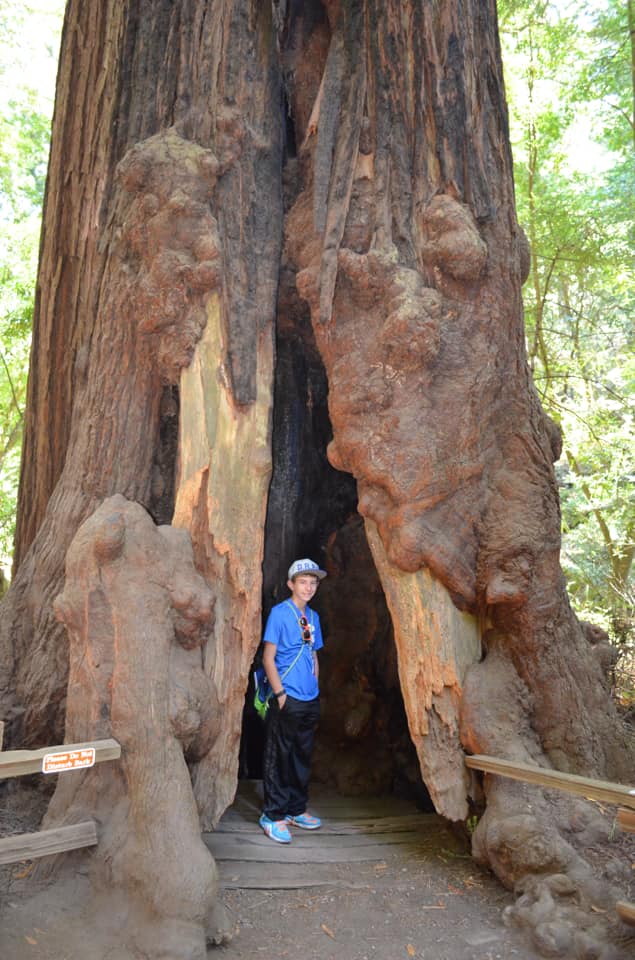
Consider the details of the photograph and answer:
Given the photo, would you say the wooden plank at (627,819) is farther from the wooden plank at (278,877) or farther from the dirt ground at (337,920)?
the wooden plank at (278,877)

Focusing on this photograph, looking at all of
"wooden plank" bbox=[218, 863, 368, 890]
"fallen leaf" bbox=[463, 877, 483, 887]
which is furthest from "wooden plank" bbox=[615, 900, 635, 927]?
"wooden plank" bbox=[218, 863, 368, 890]

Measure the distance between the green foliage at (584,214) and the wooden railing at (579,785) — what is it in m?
5.96

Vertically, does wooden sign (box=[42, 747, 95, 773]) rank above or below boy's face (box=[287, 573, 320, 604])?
below

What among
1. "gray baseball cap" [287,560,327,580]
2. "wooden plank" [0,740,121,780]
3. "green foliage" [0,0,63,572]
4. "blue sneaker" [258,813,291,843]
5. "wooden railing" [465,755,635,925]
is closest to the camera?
"wooden plank" [0,740,121,780]

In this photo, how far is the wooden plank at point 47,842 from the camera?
137 inches

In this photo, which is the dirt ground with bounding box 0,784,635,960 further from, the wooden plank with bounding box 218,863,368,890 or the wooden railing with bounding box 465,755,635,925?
the wooden railing with bounding box 465,755,635,925

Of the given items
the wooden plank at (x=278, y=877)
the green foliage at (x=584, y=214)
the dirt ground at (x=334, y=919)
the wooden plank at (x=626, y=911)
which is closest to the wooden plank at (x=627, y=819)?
the wooden plank at (x=626, y=911)

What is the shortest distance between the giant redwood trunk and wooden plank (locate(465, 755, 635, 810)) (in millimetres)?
168

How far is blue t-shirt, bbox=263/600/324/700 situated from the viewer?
524cm

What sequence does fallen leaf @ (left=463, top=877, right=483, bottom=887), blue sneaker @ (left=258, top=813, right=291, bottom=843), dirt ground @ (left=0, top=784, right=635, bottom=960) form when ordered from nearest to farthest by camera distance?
dirt ground @ (left=0, top=784, right=635, bottom=960) < fallen leaf @ (left=463, top=877, right=483, bottom=887) < blue sneaker @ (left=258, top=813, right=291, bottom=843)

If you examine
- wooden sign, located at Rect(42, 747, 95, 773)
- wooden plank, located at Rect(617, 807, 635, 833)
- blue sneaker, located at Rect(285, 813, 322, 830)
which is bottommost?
blue sneaker, located at Rect(285, 813, 322, 830)

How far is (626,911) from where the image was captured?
144 inches

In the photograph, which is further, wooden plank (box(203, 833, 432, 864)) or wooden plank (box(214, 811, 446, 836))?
wooden plank (box(214, 811, 446, 836))

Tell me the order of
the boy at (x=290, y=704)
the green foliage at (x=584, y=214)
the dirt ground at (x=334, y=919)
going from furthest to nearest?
the green foliage at (x=584, y=214)
the boy at (x=290, y=704)
the dirt ground at (x=334, y=919)
